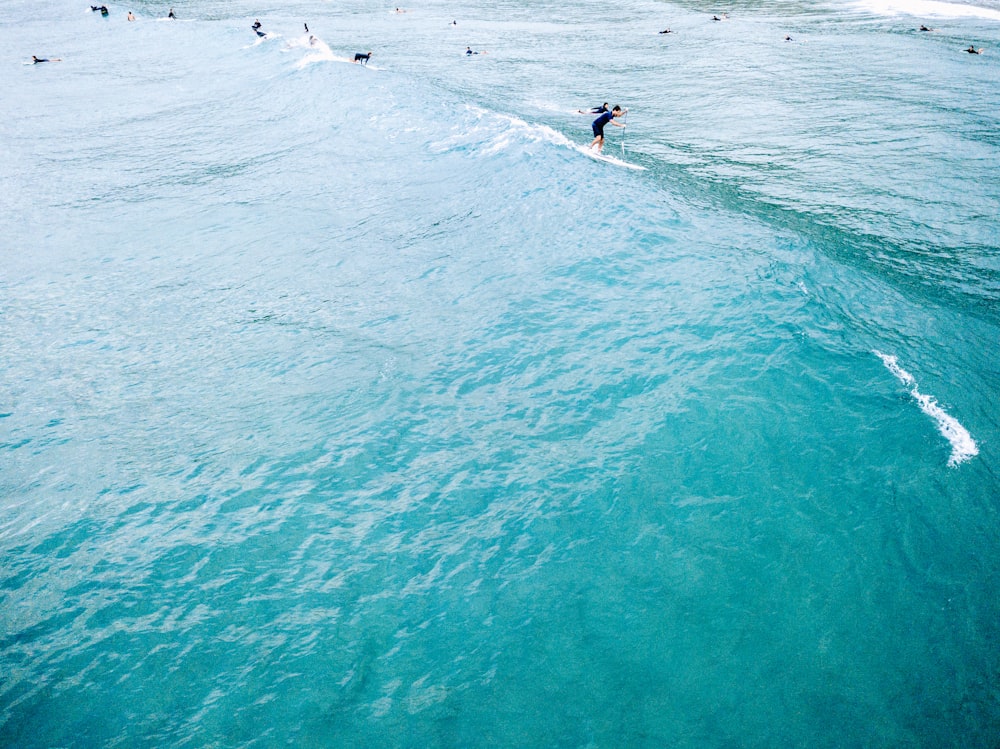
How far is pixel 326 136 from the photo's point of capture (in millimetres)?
32219

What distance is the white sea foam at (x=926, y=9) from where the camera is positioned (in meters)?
52.6

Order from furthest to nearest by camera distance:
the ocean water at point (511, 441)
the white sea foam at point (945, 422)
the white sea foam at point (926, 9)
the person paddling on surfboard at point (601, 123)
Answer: the white sea foam at point (926, 9), the person paddling on surfboard at point (601, 123), the white sea foam at point (945, 422), the ocean water at point (511, 441)

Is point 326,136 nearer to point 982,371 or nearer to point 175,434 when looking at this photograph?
point 175,434

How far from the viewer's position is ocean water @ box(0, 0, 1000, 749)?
9617mm

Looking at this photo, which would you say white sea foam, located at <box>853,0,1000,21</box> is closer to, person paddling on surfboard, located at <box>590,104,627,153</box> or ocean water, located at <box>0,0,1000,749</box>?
ocean water, located at <box>0,0,1000,749</box>

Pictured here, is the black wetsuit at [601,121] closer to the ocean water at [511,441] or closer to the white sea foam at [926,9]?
the ocean water at [511,441]

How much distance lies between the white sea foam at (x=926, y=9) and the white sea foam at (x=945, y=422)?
58.5 meters

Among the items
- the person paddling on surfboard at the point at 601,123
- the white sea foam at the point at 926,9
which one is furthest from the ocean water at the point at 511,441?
the white sea foam at the point at 926,9

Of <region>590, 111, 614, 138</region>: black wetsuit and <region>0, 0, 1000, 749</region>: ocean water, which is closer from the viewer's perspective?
<region>0, 0, 1000, 749</region>: ocean water

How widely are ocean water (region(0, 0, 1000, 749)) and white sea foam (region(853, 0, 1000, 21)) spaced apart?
110ft

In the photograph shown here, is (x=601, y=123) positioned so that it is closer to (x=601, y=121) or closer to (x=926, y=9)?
(x=601, y=121)

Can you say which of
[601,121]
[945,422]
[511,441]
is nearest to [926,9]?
[601,121]

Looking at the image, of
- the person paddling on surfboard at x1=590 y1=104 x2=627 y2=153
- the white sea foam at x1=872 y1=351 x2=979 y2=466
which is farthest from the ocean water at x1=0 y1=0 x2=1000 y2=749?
the person paddling on surfboard at x1=590 y1=104 x2=627 y2=153

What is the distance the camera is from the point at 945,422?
13.3 metres
